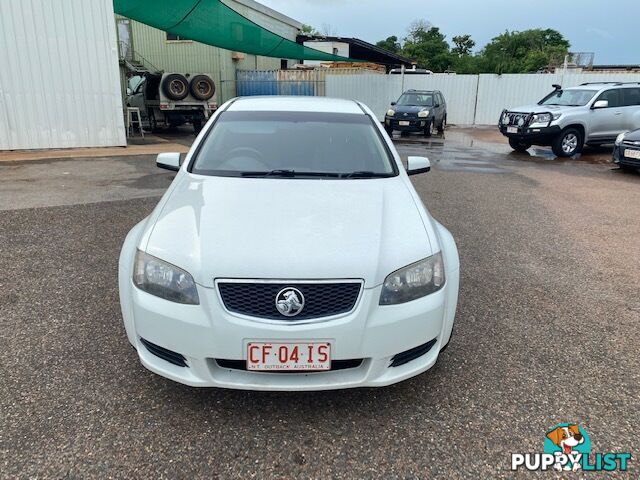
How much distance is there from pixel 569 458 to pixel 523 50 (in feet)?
212

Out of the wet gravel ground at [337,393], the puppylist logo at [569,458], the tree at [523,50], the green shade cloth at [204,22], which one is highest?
the tree at [523,50]

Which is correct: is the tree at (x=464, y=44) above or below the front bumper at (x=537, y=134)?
above

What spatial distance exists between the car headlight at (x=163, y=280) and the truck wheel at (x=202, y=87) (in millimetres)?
14241

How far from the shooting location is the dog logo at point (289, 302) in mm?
2117

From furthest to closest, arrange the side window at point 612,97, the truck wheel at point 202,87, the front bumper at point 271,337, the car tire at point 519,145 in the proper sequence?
1. the truck wheel at point 202,87
2. the car tire at point 519,145
3. the side window at point 612,97
4. the front bumper at point 271,337

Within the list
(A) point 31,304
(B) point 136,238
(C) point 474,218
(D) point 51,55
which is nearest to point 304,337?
(B) point 136,238

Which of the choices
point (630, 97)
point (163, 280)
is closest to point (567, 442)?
point (163, 280)

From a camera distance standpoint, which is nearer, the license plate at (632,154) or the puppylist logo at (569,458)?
the puppylist logo at (569,458)

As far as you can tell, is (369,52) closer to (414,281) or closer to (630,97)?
(630,97)

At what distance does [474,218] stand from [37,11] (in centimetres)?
989

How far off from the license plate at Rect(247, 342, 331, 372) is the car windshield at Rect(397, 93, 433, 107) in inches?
646

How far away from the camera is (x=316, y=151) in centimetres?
337

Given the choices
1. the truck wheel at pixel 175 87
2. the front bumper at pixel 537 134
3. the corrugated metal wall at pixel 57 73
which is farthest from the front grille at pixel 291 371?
the truck wheel at pixel 175 87

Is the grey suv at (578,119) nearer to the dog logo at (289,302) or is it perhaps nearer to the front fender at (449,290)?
the front fender at (449,290)
